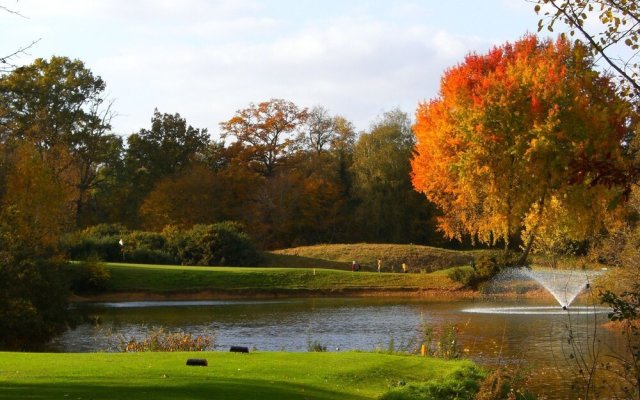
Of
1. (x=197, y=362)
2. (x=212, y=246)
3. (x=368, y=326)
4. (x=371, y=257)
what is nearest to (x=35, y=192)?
(x=368, y=326)

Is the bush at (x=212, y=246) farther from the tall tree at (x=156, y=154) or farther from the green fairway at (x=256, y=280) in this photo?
the tall tree at (x=156, y=154)

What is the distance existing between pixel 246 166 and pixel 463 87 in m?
29.5

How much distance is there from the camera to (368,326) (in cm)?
2912

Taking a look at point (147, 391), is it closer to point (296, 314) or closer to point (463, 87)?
point (296, 314)

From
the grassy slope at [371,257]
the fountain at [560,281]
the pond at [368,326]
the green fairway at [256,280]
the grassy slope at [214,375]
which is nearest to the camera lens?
the grassy slope at [214,375]

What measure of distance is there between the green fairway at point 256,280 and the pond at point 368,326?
11.5 feet

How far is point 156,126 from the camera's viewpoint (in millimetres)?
73375

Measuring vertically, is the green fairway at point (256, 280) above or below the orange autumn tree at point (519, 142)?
below

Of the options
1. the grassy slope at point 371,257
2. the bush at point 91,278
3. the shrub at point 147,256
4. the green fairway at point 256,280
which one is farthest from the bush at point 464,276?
the bush at point 91,278

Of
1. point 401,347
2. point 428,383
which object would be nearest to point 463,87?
point 401,347

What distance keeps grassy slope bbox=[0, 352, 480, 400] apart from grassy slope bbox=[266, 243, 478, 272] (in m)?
40.0

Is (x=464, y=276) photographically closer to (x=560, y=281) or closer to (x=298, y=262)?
(x=560, y=281)

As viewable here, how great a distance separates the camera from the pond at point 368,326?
871 inches

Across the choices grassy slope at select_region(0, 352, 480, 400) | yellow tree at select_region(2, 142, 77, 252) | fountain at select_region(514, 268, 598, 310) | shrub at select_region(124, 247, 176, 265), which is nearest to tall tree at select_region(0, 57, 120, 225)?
shrub at select_region(124, 247, 176, 265)
